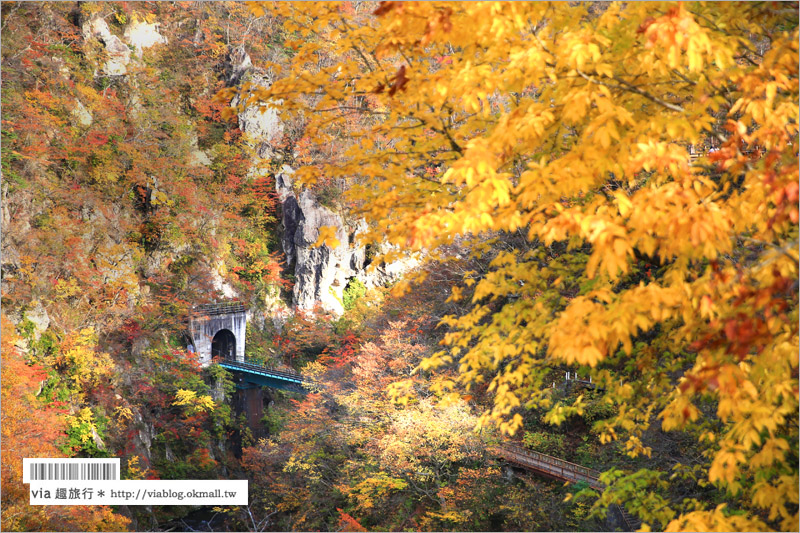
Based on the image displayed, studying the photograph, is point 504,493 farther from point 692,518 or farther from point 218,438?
point 218,438

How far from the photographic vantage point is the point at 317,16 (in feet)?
10.5

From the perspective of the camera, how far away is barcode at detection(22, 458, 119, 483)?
23.4 feet

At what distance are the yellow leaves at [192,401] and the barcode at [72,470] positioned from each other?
27.7 feet

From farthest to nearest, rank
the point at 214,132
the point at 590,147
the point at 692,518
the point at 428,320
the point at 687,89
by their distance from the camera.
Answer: the point at 214,132 → the point at 428,320 → the point at 687,89 → the point at 590,147 → the point at 692,518

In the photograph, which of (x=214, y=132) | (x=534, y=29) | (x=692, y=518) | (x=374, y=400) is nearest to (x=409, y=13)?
(x=534, y=29)

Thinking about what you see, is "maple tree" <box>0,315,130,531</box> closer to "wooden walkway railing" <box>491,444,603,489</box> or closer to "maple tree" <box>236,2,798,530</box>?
"wooden walkway railing" <box>491,444,603,489</box>

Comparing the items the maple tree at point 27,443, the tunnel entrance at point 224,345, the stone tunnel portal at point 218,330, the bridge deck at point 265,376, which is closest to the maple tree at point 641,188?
the maple tree at point 27,443

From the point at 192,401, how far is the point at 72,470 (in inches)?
367

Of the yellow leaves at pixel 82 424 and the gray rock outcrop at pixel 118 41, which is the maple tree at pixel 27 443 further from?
the gray rock outcrop at pixel 118 41

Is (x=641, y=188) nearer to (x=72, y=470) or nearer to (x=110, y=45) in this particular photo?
(x=72, y=470)

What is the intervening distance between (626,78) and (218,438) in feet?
59.4

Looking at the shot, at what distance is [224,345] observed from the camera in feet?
69.0

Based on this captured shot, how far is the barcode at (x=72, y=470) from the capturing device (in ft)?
23.4

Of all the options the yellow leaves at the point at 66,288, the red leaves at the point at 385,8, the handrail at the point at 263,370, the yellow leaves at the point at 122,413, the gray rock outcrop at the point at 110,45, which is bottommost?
the yellow leaves at the point at 122,413
